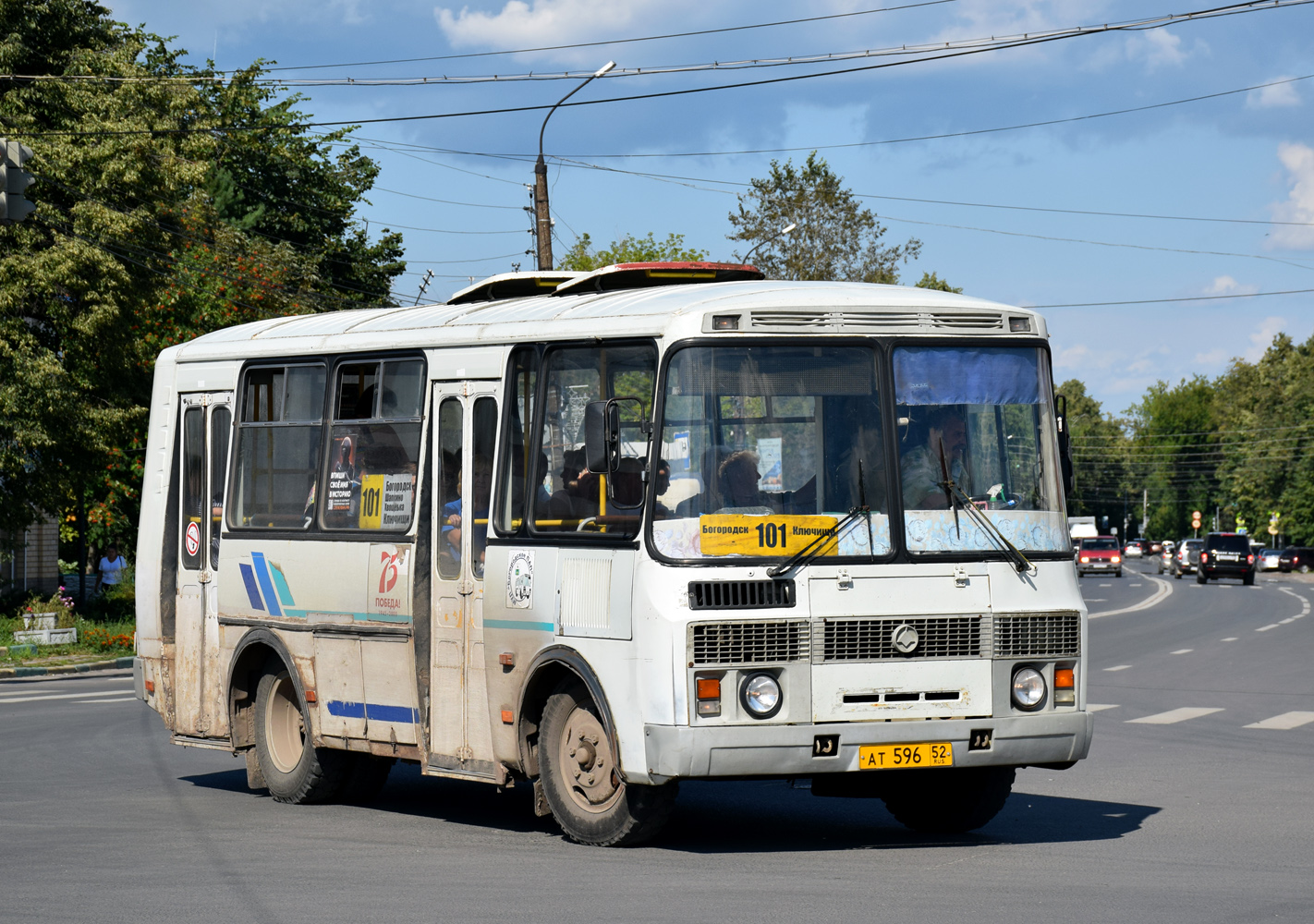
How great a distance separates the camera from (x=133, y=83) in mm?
33438

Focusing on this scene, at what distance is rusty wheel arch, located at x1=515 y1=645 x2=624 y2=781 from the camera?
9500 mm

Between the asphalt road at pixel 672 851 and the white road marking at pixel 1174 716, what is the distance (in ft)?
5.73

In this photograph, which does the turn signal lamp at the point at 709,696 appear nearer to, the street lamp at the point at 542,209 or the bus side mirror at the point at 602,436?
the bus side mirror at the point at 602,436

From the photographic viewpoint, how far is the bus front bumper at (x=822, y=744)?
29.2ft

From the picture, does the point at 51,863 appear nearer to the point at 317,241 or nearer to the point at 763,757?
the point at 763,757

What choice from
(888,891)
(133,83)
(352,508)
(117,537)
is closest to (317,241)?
(117,537)

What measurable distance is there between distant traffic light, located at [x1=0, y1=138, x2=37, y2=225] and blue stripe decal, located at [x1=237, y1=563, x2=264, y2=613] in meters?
6.93

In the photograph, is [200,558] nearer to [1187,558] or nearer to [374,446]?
[374,446]

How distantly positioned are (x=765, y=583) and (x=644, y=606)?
61cm

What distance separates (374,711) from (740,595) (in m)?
3.11

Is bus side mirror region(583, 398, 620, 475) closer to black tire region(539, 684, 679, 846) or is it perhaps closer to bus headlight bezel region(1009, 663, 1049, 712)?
black tire region(539, 684, 679, 846)

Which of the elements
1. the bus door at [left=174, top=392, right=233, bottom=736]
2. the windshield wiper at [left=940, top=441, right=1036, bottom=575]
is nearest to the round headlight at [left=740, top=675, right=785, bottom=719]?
the windshield wiper at [left=940, top=441, right=1036, bottom=575]

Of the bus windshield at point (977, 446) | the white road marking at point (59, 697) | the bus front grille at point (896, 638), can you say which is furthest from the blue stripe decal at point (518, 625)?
the white road marking at point (59, 697)

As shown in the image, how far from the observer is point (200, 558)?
42.7ft
